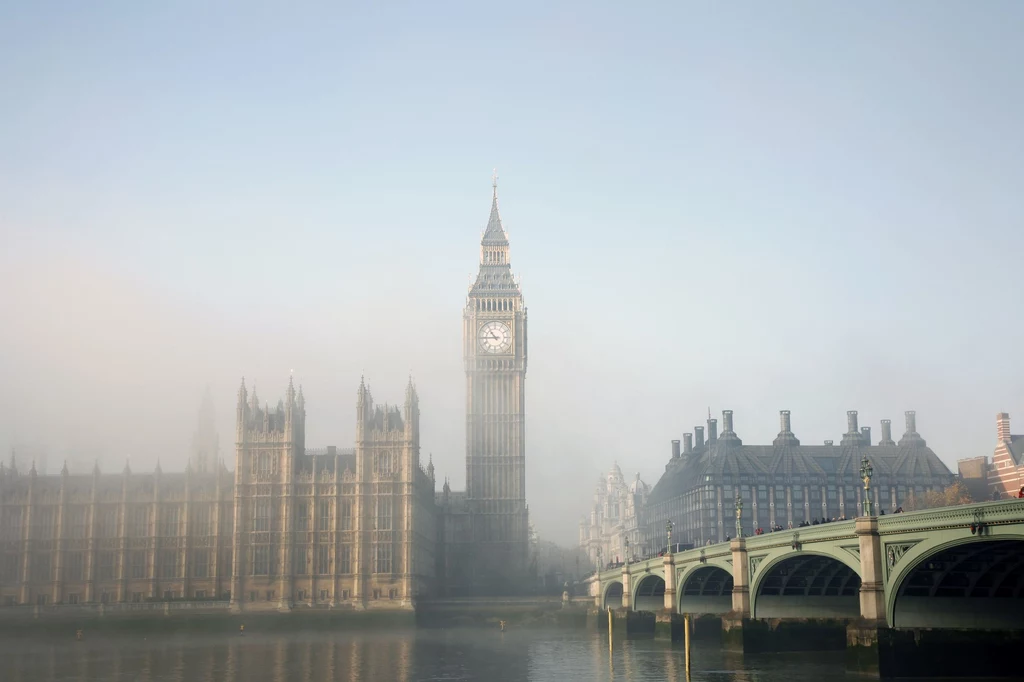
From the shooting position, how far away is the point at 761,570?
74.1 m

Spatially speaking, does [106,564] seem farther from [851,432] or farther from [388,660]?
[851,432]

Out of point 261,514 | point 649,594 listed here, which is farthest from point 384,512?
point 649,594

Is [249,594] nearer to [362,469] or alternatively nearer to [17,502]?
[362,469]

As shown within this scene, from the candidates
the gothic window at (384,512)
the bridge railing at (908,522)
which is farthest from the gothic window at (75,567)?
the bridge railing at (908,522)

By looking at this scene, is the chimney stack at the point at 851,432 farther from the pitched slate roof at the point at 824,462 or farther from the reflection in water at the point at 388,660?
the reflection in water at the point at 388,660

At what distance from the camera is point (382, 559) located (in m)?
141

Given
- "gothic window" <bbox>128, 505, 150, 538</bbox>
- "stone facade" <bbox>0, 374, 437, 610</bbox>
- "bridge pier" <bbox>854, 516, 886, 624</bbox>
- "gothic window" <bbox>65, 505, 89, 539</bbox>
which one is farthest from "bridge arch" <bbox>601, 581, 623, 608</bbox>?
"bridge pier" <bbox>854, 516, 886, 624</bbox>

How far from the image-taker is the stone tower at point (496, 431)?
17538cm

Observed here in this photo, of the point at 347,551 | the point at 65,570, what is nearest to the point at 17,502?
the point at 65,570

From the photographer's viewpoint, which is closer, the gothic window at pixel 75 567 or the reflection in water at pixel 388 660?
the reflection in water at pixel 388 660

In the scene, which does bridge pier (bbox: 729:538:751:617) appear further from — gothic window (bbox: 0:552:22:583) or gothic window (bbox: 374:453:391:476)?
gothic window (bbox: 0:552:22:583)

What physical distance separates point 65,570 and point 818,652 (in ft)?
328

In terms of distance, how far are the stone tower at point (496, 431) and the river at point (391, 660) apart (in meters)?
56.3

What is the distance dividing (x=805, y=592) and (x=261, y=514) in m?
79.2
